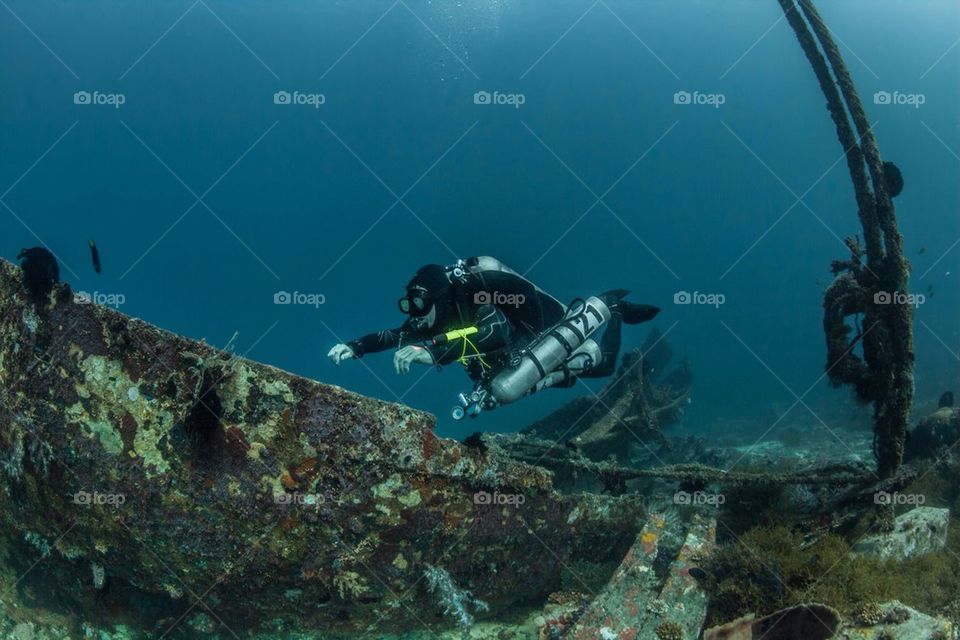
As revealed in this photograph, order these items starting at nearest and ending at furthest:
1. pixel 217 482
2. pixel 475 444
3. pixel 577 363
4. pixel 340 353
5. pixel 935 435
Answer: pixel 217 482 → pixel 475 444 → pixel 340 353 → pixel 577 363 → pixel 935 435

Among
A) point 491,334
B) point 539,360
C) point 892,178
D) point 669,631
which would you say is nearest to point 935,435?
point 892,178

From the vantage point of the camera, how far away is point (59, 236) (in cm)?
7731

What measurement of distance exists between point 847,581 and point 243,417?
4.75 m

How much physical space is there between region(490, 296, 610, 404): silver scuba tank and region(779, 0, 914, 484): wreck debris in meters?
3.26

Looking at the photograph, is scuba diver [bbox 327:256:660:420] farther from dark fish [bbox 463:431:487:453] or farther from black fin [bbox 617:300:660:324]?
dark fish [bbox 463:431:487:453]

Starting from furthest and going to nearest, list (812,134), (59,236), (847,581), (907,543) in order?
1. (812,134)
2. (59,236)
3. (907,543)
4. (847,581)

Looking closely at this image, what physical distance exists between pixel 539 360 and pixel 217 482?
185 inches

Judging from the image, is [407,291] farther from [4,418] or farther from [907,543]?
[907,543]

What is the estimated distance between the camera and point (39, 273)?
390cm

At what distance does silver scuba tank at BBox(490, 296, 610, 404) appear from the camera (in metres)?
7.06

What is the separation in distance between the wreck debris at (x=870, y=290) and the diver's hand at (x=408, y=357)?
438cm

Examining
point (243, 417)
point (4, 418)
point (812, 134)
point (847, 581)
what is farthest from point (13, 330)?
point (812, 134)

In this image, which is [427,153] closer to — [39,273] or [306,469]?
[39,273]

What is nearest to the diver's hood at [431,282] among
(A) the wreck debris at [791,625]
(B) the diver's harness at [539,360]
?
(B) the diver's harness at [539,360]
